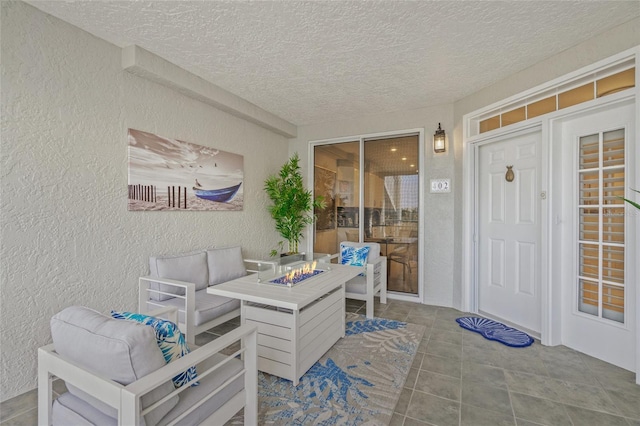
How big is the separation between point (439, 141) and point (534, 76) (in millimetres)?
1186

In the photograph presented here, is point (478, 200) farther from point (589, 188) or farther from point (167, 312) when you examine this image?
point (167, 312)

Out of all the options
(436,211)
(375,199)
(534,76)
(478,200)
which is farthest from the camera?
(375,199)

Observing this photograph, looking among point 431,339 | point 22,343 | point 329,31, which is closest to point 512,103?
point 329,31

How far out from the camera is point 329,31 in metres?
2.39

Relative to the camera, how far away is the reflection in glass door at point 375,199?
13.9ft

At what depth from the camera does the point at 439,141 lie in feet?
12.7

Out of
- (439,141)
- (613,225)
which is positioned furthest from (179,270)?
(613,225)

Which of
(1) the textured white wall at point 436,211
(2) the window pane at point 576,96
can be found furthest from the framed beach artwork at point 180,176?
(2) the window pane at point 576,96

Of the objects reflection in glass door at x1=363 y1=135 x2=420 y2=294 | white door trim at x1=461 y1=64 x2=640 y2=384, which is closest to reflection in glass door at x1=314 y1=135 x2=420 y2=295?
reflection in glass door at x1=363 y1=135 x2=420 y2=294

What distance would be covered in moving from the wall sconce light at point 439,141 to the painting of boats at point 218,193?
8.92ft

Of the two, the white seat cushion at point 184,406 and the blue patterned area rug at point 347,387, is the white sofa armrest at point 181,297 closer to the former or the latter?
the blue patterned area rug at point 347,387

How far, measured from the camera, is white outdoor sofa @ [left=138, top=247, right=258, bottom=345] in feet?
8.21

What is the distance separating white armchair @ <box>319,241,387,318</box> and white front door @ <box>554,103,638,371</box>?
185 cm

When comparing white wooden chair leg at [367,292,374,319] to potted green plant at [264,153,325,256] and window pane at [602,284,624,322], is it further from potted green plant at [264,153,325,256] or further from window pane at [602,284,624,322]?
window pane at [602,284,624,322]
